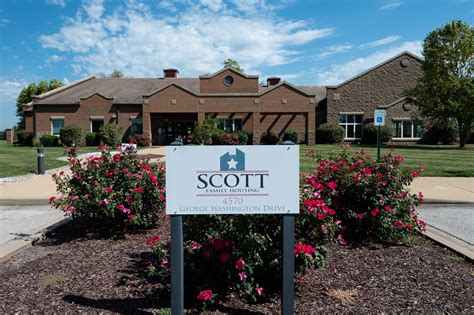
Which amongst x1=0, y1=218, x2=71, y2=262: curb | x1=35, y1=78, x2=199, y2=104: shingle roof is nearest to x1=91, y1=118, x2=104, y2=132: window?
x1=35, y1=78, x2=199, y2=104: shingle roof

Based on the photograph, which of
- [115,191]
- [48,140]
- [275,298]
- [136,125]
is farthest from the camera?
[136,125]

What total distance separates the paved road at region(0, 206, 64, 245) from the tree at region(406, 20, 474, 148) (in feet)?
85.5

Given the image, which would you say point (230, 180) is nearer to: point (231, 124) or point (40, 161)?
point (40, 161)

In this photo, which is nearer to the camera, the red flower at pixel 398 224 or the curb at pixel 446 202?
the red flower at pixel 398 224

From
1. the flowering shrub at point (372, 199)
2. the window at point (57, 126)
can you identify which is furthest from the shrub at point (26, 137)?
the flowering shrub at point (372, 199)

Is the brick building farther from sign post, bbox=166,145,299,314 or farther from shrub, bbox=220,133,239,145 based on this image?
sign post, bbox=166,145,299,314

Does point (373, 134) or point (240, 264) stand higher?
point (373, 134)

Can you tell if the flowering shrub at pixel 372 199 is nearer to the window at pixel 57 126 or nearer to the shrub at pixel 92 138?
the shrub at pixel 92 138

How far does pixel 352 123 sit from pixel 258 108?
9.36m

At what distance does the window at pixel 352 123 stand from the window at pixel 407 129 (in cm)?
299

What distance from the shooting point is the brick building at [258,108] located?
31.9 meters

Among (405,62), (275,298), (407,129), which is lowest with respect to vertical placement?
(275,298)

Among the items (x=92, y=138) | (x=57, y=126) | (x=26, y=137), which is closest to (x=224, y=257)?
(x=92, y=138)

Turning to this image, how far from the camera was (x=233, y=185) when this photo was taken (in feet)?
9.74
